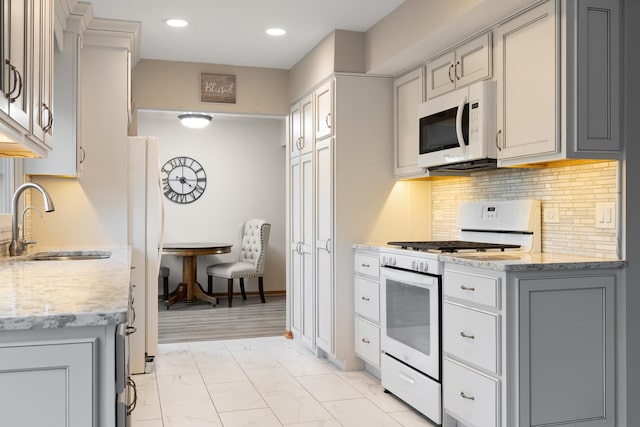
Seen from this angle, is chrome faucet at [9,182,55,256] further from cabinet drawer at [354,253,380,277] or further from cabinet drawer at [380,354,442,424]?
cabinet drawer at [380,354,442,424]

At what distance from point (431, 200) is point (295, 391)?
167cm

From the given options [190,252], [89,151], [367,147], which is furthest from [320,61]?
[190,252]

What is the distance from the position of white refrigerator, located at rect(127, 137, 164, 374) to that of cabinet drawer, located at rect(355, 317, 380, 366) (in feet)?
4.72

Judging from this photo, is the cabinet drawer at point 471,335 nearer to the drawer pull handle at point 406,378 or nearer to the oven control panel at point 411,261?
the oven control panel at point 411,261

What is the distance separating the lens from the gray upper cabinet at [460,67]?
127 inches

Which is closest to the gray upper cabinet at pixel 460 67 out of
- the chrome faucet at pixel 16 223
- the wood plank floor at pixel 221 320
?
the chrome faucet at pixel 16 223

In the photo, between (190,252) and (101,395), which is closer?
(101,395)

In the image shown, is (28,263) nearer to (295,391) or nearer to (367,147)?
(295,391)

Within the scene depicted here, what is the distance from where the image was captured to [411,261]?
3342 mm

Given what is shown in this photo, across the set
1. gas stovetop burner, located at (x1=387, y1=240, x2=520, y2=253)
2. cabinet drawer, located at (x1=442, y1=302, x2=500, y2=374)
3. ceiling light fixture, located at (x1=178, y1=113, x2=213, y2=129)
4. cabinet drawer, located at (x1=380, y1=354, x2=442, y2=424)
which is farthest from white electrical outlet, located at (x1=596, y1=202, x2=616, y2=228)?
ceiling light fixture, located at (x1=178, y1=113, x2=213, y2=129)

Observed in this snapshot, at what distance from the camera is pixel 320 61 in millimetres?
4527

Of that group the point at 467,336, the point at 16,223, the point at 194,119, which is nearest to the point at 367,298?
the point at 467,336

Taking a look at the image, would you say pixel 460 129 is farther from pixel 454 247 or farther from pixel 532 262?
pixel 532 262

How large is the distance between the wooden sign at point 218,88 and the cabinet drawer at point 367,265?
1.83m
